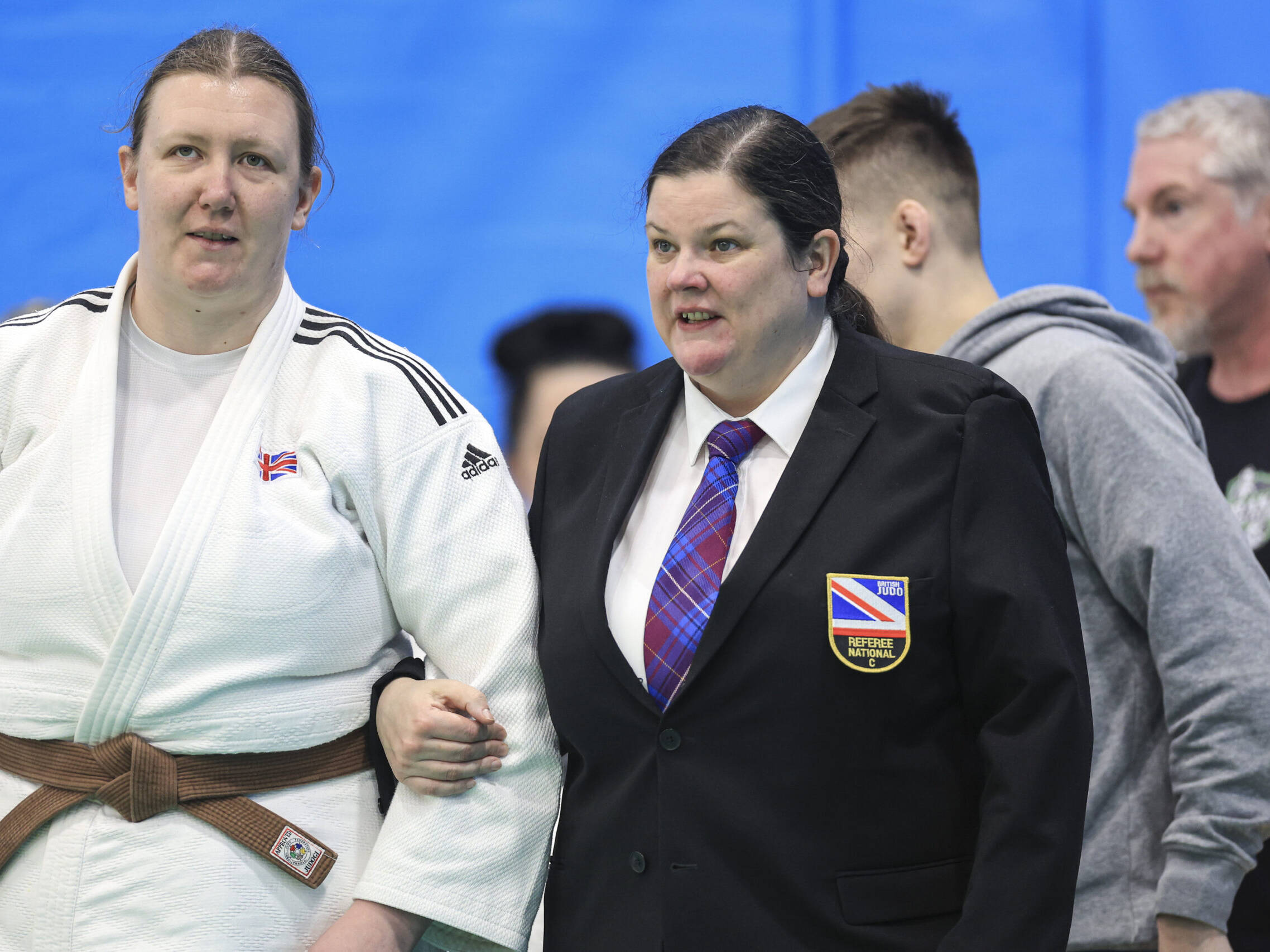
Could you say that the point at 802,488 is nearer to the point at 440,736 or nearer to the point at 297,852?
the point at 440,736

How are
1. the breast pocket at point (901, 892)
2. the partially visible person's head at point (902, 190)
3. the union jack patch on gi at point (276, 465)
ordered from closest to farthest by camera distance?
the breast pocket at point (901, 892) < the union jack patch on gi at point (276, 465) < the partially visible person's head at point (902, 190)

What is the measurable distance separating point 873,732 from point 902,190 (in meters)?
1.13

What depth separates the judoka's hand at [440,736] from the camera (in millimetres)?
1594

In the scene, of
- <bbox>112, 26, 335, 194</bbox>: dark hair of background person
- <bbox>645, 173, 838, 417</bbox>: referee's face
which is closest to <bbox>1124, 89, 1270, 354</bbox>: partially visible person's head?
<bbox>645, 173, 838, 417</bbox>: referee's face

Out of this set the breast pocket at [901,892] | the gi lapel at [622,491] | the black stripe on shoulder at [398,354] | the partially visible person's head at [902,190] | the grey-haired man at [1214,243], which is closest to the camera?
the breast pocket at [901,892]

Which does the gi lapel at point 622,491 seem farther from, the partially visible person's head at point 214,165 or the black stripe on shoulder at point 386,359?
the partially visible person's head at point 214,165

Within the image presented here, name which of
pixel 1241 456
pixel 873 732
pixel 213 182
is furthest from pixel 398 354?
pixel 1241 456

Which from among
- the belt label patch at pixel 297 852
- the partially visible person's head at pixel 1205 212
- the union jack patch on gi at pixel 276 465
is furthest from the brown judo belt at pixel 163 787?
the partially visible person's head at pixel 1205 212

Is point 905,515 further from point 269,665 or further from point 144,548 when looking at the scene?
point 144,548

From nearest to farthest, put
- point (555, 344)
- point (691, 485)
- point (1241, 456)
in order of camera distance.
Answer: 1. point (691, 485)
2. point (1241, 456)
3. point (555, 344)

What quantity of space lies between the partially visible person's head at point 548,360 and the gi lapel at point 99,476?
5.53ft

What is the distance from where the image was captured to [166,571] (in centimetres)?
157

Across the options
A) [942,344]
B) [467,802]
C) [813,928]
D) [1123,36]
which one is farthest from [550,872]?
[1123,36]

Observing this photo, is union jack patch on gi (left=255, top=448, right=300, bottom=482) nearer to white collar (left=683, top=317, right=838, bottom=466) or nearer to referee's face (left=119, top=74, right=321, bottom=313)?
referee's face (left=119, top=74, right=321, bottom=313)
